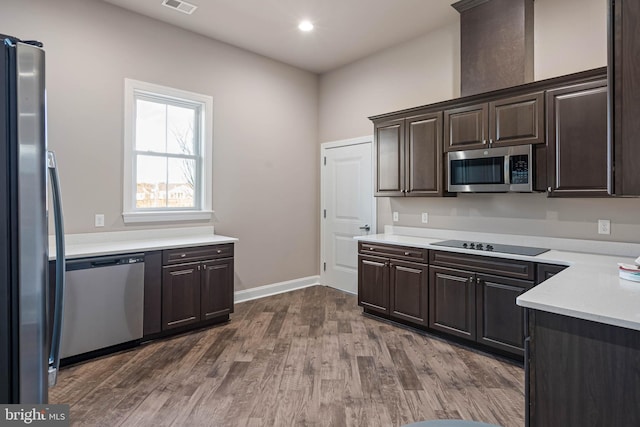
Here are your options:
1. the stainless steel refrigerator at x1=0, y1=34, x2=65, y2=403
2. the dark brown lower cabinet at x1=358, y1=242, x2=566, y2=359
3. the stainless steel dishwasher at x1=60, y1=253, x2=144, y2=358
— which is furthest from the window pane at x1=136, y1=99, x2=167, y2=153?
the stainless steel refrigerator at x1=0, y1=34, x2=65, y2=403

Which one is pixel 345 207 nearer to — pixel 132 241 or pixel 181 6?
pixel 132 241

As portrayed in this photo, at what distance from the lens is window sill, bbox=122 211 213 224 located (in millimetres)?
3748

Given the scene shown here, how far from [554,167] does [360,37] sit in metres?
2.67

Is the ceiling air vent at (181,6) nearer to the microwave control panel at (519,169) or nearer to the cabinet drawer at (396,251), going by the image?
the cabinet drawer at (396,251)

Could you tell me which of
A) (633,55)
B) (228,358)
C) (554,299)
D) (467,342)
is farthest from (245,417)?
(633,55)

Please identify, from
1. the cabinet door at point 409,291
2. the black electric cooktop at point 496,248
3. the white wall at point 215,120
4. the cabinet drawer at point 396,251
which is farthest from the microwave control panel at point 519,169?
the white wall at point 215,120

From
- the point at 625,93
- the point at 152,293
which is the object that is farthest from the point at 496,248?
the point at 152,293

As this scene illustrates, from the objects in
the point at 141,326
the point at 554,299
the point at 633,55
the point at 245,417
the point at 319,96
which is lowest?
the point at 245,417

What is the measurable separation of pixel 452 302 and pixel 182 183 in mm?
3209

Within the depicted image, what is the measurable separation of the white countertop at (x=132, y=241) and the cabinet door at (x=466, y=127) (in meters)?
2.54

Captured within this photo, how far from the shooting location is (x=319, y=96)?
5668 mm

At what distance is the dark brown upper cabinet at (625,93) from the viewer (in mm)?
1402

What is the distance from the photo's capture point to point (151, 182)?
4.01 m

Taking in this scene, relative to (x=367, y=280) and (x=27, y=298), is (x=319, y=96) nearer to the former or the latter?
(x=367, y=280)
